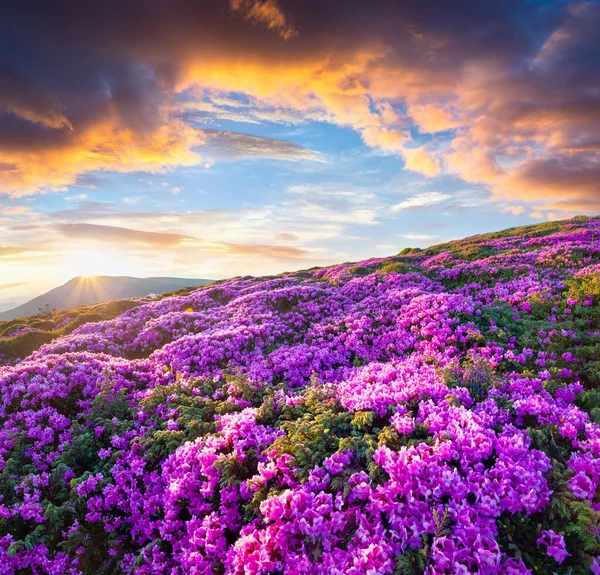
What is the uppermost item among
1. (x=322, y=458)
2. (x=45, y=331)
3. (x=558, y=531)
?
(x=45, y=331)

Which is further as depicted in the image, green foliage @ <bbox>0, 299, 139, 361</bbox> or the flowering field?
green foliage @ <bbox>0, 299, 139, 361</bbox>

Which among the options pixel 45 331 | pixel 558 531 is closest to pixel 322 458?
pixel 558 531

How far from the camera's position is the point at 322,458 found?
5965 millimetres

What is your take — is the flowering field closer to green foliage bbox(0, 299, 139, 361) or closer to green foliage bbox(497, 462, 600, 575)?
green foliage bbox(497, 462, 600, 575)

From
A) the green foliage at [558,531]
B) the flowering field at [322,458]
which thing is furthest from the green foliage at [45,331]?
the green foliage at [558,531]

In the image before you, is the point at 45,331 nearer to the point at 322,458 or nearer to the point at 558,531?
the point at 322,458

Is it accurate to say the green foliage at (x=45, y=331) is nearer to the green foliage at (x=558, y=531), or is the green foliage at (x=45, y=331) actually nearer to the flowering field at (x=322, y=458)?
the flowering field at (x=322, y=458)

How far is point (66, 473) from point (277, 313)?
42.5ft

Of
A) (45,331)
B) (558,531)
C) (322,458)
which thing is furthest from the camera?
(45,331)

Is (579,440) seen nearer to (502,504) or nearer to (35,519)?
(502,504)

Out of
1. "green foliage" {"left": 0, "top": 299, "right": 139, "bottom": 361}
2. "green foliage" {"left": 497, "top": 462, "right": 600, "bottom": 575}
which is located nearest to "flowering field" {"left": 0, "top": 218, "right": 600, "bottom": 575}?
"green foliage" {"left": 497, "top": 462, "right": 600, "bottom": 575}

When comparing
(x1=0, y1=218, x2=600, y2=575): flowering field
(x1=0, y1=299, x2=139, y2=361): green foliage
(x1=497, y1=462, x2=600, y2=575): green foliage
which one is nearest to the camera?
(x1=497, y1=462, x2=600, y2=575): green foliage

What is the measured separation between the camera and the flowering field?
4.69 m

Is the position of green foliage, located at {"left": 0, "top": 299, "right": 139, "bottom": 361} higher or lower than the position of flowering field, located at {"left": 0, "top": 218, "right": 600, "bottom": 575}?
higher
